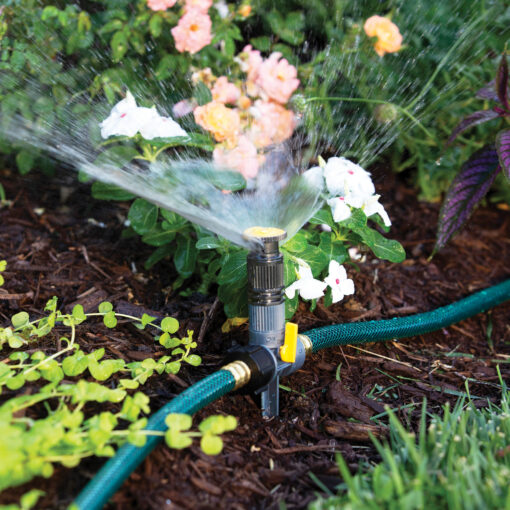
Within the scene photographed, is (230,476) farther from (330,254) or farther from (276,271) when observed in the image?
(330,254)

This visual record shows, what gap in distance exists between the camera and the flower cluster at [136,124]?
5.70 feet

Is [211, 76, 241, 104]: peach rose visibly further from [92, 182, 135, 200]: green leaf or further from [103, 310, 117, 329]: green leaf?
[103, 310, 117, 329]: green leaf

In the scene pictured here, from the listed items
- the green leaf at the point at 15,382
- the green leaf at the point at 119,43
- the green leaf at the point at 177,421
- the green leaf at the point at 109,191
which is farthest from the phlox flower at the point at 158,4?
the green leaf at the point at 177,421

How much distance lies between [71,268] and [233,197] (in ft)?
2.22

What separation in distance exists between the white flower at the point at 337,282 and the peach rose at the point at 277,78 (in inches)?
31.3

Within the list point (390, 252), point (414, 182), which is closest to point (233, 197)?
point (390, 252)

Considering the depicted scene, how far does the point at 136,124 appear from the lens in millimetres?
1735

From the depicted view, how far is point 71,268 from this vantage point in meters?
2.12

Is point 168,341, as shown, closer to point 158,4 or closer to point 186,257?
point 186,257

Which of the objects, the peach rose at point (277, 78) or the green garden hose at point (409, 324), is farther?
the peach rose at point (277, 78)

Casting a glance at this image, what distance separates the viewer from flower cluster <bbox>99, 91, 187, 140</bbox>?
5.70 ft

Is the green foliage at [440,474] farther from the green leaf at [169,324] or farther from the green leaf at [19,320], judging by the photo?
the green leaf at [19,320]

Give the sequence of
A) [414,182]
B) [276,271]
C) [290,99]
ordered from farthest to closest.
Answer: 1. [414,182]
2. [290,99]
3. [276,271]

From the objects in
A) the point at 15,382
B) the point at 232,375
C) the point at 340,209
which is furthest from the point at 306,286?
the point at 15,382
